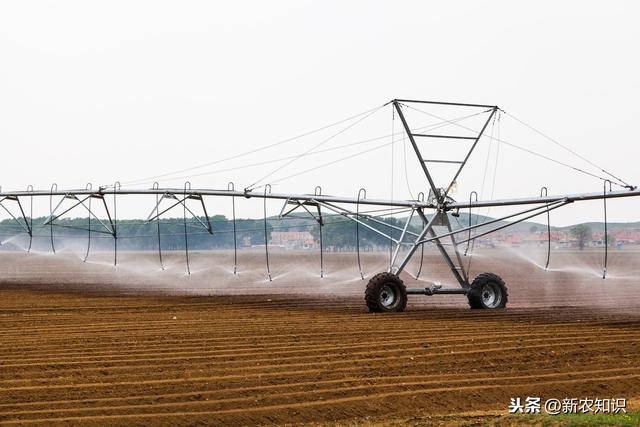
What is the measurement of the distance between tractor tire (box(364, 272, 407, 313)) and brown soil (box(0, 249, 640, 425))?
0.47m

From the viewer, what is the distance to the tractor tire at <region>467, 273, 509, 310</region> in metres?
25.0

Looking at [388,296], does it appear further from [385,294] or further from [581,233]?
[581,233]

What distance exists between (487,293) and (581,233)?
8373 mm

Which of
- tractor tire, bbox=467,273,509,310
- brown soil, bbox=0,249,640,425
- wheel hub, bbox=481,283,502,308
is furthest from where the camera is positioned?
wheel hub, bbox=481,283,502,308

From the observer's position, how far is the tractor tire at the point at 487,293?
25.0m

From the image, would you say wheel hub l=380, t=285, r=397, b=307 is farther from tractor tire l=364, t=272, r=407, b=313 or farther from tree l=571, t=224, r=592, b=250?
tree l=571, t=224, r=592, b=250

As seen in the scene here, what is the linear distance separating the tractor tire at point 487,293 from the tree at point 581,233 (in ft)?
24.0

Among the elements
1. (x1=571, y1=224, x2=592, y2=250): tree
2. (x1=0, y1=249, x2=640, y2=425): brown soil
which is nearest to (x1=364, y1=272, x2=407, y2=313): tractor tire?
(x1=0, y1=249, x2=640, y2=425): brown soil

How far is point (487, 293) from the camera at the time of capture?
25328mm

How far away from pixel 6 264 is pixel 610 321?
50.6 metres

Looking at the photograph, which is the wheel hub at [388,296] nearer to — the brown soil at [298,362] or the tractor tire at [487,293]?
the brown soil at [298,362]

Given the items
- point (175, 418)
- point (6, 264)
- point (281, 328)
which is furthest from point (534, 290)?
point (6, 264)

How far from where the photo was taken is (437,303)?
2788 cm

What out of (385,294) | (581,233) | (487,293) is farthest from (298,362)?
(581,233)
